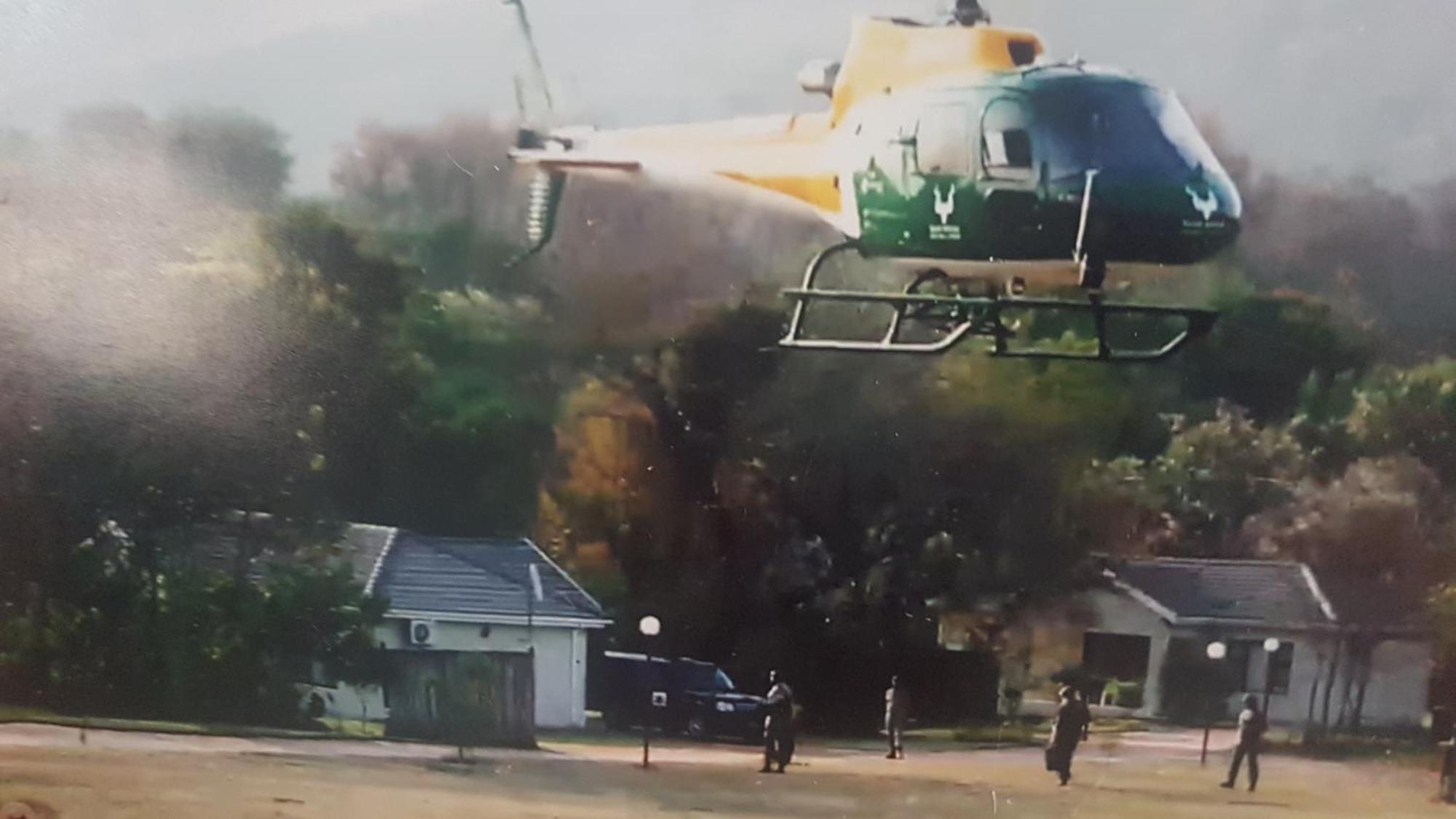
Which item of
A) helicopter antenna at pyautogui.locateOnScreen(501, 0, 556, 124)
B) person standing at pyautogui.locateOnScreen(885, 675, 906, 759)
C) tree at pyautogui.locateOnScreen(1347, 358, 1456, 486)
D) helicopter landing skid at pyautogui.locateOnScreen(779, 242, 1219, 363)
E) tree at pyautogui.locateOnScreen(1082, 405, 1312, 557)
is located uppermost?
helicopter antenna at pyautogui.locateOnScreen(501, 0, 556, 124)

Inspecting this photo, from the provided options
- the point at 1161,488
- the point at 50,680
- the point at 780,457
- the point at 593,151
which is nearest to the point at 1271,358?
the point at 1161,488

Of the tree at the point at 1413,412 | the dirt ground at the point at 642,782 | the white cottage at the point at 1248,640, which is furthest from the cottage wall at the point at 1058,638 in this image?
the tree at the point at 1413,412

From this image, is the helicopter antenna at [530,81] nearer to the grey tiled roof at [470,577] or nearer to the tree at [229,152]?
the tree at [229,152]

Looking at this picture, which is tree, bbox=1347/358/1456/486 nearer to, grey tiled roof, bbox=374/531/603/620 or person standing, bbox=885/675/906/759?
person standing, bbox=885/675/906/759

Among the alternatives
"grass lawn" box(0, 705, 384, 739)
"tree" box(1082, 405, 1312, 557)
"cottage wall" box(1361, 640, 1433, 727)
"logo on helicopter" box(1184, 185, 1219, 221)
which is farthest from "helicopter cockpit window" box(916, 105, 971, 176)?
"grass lawn" box(0, 705, 384, 739)

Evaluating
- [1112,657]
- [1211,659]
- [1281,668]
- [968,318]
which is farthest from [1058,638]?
[968,318]

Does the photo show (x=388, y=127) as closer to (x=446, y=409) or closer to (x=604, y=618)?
(x=446, y=409)
